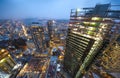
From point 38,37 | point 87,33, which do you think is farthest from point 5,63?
point 87,33

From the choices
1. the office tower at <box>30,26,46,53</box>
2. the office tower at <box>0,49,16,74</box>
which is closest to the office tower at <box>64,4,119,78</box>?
the office tower at <box>0,49,16,74</box>

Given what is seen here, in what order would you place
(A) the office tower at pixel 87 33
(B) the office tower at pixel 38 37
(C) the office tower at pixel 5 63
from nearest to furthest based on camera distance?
(A) the office tower at pixel 87 33 → (C) the office tower at pixel 5 63 → (B) the office tower at pixel 38 37

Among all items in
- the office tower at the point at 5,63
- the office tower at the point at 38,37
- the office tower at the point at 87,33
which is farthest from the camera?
the office tower at the point at 38,37

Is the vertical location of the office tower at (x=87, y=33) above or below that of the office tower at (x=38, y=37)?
above

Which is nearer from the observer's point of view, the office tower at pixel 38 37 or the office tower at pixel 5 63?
the office tower at pixel 5 63

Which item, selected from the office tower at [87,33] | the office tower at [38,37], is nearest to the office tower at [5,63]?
the office tower at [38,37]

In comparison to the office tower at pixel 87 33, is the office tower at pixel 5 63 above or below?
below

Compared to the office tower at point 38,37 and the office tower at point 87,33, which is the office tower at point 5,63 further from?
the office tower at point 87,33

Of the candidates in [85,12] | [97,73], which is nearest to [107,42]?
[85,12]

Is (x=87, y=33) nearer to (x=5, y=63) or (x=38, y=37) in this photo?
(x=5, y=63)

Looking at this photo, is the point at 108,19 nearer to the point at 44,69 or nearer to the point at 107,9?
the point at 107,9
